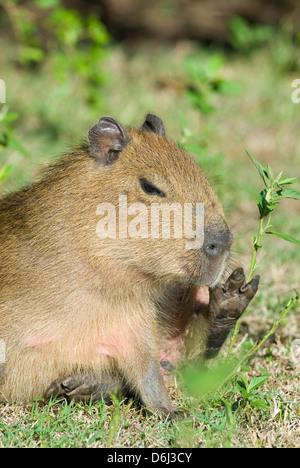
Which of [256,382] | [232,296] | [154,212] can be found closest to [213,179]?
[232,296]

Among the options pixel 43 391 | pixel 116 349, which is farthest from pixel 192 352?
pixel 43 391

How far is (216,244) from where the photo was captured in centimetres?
313

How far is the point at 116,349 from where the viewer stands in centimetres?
336

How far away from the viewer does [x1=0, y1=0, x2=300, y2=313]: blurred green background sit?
17.8ft

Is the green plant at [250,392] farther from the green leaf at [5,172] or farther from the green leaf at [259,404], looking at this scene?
the green leaf at [5,172]

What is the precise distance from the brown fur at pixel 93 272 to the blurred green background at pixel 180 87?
954 millimetres

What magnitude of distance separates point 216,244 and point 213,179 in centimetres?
249

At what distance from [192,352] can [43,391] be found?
0.83 m

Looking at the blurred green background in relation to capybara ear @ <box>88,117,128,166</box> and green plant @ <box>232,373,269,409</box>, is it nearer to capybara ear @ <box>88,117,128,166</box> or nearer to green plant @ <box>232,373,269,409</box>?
capybara ear @ <box>88,117,128,166</box>

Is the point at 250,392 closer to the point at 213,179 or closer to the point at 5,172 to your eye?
the point at 5,172

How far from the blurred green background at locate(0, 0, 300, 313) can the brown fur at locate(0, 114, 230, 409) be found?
0.95m

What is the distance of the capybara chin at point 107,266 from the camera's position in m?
3.18

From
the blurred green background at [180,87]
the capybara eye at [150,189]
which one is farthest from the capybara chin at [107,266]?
the blurred green background at [180,87]
